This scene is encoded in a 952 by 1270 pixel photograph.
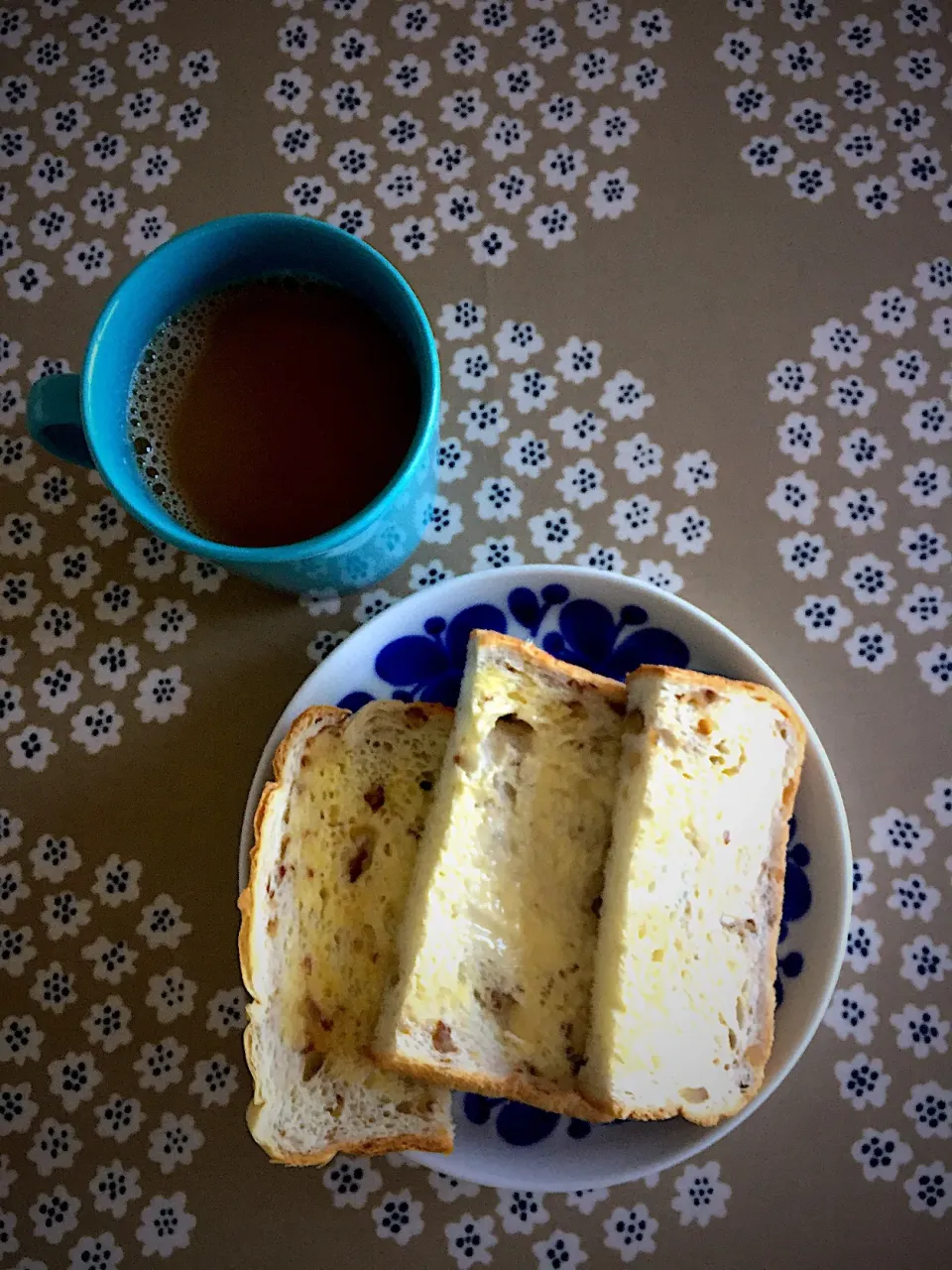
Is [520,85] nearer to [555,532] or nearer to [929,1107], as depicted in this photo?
[555,532]

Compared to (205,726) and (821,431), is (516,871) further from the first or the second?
(821,431)

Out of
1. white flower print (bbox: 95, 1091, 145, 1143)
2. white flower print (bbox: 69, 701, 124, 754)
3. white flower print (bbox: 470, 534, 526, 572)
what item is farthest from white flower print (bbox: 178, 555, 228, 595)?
white flower print (bbox: 95, 1091, 145, 1143)

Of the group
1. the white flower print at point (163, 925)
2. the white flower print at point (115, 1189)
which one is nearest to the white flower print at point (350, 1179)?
the white flower print at point (115, 1189)

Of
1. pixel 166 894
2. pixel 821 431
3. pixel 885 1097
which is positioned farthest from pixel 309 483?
pixel 885 1097

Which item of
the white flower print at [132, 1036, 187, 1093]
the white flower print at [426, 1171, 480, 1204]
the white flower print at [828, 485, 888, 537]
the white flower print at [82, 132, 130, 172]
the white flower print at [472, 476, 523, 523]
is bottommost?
the white flower print at [426, 1171, 480, 1204]

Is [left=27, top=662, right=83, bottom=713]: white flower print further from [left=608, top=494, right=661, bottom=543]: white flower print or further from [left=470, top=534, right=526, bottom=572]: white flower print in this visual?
[left=608, top=494, right=661, bottom=543]: white flower print

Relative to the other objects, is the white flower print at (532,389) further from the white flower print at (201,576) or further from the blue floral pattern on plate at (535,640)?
the white flower print at (201,576)
